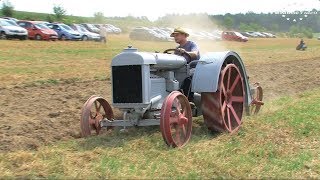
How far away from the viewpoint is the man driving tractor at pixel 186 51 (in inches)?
298

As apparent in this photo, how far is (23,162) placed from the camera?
17.8ft

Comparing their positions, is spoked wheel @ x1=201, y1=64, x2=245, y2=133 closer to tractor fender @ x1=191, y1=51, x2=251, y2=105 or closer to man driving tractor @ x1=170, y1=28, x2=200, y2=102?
tractor fender @ x1=191, y1=51, x2=251, y2=105

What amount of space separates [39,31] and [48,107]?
22.8m

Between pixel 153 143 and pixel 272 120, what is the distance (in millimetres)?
2286

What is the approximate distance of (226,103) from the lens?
752cm

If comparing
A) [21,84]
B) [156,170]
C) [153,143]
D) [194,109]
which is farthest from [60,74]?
[156,170]

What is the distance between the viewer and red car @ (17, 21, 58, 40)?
3094 cm

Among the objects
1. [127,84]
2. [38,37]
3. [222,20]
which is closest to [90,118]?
[127,84]

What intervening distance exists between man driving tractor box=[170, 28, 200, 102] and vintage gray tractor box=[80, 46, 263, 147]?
89 millimetres

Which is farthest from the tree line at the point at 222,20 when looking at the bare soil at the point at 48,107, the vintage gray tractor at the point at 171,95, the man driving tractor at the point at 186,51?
the bare soil at the point at 48,107

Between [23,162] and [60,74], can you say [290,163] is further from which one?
[60,74]

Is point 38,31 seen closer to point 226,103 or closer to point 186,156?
point 226,103

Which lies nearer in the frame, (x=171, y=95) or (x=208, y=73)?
(x=171, y=95)

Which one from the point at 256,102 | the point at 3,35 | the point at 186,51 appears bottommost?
the point at 3,35
